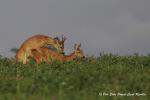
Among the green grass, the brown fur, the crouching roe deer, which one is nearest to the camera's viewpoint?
the green grass

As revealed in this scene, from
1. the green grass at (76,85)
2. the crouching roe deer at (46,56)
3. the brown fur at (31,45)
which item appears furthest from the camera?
the brown fur at (31,45)

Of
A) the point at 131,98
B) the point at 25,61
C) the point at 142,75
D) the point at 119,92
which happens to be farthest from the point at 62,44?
the point at 131,98

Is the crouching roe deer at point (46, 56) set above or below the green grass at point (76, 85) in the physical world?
above

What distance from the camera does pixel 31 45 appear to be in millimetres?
28453

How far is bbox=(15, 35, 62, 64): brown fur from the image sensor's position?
27.7 m

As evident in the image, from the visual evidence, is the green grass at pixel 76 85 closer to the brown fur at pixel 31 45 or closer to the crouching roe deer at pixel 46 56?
the crouching roe deer at pixel 46 56

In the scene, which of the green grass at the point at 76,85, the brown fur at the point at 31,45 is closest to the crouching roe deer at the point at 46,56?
the brown fur at the point at 31,45

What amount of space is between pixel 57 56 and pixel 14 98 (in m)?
12.3

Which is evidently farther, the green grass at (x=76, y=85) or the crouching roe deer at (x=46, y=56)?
the crouching roe deer at (x=46, y=56)

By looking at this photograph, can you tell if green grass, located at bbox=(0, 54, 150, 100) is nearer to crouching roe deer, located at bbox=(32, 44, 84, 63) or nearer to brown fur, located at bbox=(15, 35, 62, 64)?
crouching roe deer, located at bbox=(32, 44, 84, 63)

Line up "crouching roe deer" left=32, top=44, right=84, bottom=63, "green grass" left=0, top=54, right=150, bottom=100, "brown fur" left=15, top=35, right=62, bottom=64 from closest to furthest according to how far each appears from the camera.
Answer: "green grass" left=0, top=54, right=150, bottom=100
"crouching roe deer" left=32, top=44, right=84, bottom=63
"brown fur" left=15, top=35, right=62, bottom=64

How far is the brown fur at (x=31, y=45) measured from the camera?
27.7 meters

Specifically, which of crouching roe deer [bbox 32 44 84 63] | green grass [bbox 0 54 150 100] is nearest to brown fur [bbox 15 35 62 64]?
crouching roe deer [bbox 32 44 84 63]

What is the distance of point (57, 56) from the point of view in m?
26.6
